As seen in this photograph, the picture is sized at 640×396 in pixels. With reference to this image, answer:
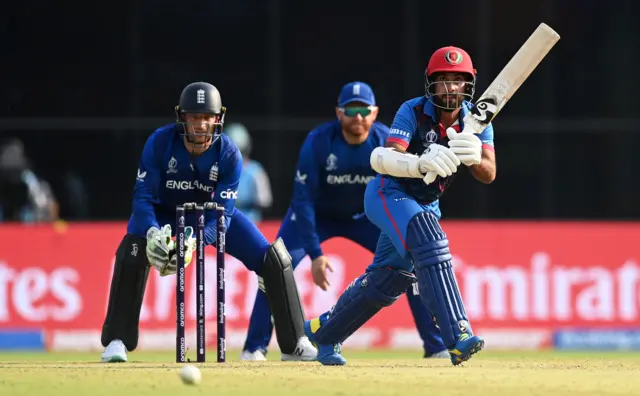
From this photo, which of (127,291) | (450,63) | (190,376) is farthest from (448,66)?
(127,291)

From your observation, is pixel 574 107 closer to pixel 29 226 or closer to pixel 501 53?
pixel 501 53

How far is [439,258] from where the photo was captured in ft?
27.6

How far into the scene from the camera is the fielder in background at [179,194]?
9.56m

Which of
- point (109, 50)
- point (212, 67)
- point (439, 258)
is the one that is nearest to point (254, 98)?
point (212, 67)

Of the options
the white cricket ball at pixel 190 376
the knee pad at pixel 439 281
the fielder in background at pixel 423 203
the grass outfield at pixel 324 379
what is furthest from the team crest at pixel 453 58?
the white cricket ball at pixel 190 376

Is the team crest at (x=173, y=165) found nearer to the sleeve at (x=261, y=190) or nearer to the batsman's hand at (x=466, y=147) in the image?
the batsman's hand at (x=466, y=147)

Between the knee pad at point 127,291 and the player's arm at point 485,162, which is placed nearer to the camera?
the player's arm at point 485,162

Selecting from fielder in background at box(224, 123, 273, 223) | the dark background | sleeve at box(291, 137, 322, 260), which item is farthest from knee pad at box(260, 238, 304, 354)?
the dark background

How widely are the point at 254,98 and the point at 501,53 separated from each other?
3.04 m

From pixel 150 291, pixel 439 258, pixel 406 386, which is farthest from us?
pixel 150 291

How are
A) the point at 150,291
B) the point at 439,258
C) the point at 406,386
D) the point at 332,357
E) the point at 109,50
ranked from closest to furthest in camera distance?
the point at 406,386 < the point at 439,258 < the point at 332,357 < the point at 150,291 < the point at 109,50

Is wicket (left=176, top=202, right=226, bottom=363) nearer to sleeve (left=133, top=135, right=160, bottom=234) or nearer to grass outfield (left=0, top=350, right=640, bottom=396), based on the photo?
grass outfield (left=0, top=350, right=640, bottom=396)

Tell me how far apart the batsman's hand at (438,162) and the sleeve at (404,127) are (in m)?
0.27

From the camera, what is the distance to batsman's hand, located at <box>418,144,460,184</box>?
8367 mm
